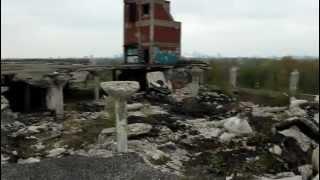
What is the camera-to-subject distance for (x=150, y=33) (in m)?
29.9

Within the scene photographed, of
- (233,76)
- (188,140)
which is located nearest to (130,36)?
(233,76)

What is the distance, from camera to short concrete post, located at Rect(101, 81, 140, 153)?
40.3ft

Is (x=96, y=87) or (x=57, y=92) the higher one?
(x=57, y=92)

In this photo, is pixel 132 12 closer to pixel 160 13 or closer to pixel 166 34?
pixel 160 13

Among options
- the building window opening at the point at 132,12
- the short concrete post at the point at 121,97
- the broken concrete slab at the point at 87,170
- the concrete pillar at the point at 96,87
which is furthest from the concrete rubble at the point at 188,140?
the building window opening at the point at 132,12

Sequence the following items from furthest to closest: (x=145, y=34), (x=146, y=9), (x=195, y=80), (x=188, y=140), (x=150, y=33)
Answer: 1. (x=146, y=9)
2. (x=145, y=34)
3. (x=150, y=33)
4. (x=195, y=80)
5. (x=188, y=140)

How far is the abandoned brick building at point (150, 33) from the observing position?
30.0 m

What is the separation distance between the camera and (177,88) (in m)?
30.8

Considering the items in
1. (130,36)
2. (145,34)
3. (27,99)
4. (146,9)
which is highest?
(146,9)

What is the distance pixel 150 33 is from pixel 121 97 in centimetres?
1792

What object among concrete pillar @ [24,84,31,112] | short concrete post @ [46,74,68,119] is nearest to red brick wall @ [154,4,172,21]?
concrete pillar @ [24,84,31,112]

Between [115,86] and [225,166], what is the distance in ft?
13.0

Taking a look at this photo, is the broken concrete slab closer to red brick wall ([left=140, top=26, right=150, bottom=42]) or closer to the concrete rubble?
the concrete rubble

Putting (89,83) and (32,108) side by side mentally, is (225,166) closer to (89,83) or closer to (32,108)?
(32,108)
